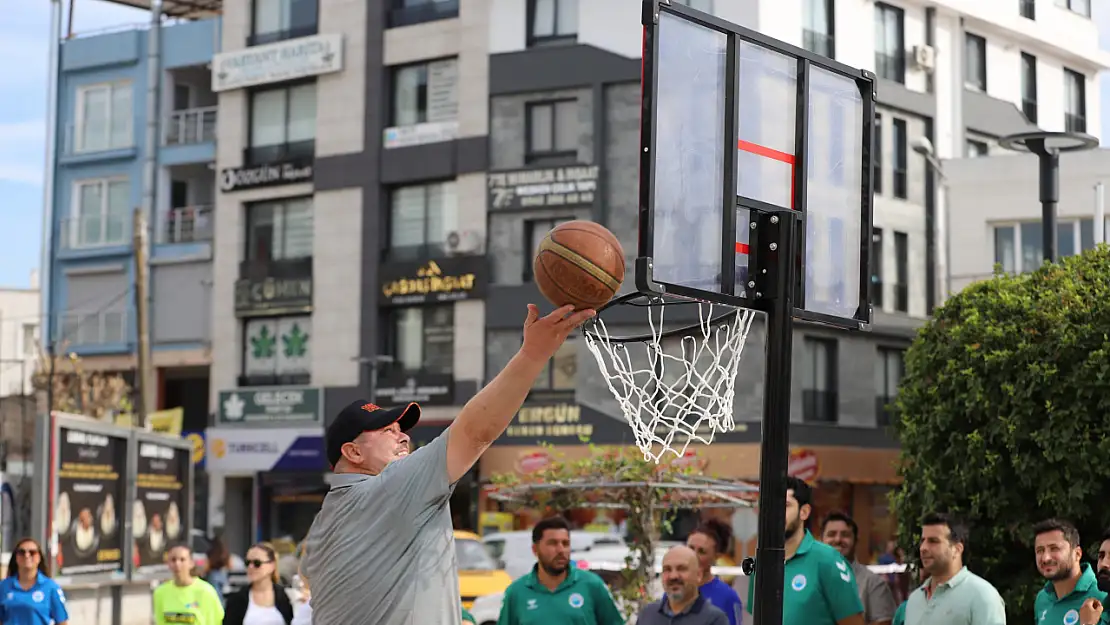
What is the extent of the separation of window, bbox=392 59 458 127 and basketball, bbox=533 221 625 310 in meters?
36.8

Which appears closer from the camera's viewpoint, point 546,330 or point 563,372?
point 546,330

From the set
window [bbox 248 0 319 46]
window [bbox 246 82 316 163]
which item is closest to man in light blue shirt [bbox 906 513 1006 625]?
window [bbox 246 82 316 163]

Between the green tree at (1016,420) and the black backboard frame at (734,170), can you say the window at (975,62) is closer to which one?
the green tree at (1016,420)

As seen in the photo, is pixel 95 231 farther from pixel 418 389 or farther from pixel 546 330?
pixel 546 330

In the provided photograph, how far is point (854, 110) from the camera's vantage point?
7.76 meters

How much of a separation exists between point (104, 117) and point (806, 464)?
23665 millimetres

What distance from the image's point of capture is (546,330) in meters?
4.82

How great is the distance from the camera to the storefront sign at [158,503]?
22.3 m

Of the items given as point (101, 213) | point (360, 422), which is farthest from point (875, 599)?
point (101, 213)

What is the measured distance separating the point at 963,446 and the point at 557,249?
819 centimetres

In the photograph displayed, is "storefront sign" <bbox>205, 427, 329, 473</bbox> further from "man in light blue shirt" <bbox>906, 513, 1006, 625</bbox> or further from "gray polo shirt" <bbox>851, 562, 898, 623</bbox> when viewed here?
"man in light blue shirt" <bbox>906, 513, 1006, 625</bbox>

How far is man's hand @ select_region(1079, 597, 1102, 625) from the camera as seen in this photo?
8289 mm

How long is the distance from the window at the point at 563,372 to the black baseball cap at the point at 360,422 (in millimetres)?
34453

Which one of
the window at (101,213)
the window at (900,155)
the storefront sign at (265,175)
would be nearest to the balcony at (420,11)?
the storefront sign at (265,175)
